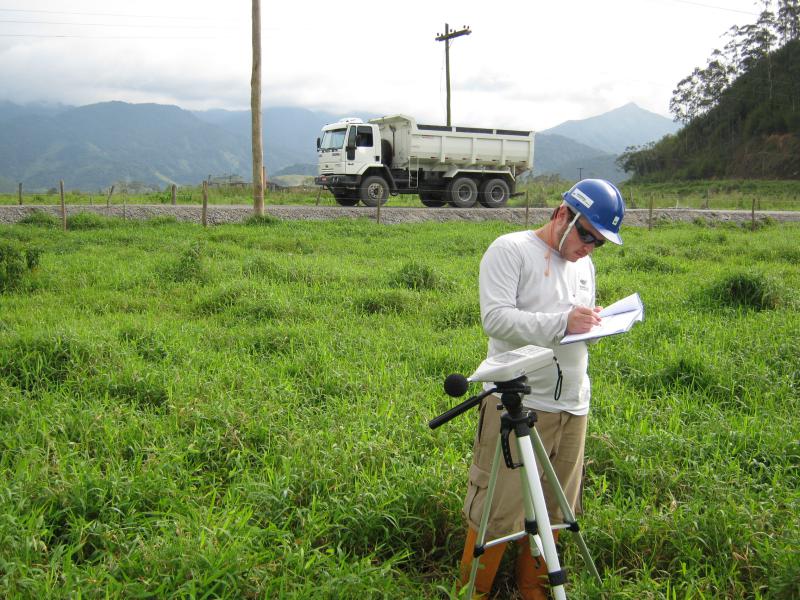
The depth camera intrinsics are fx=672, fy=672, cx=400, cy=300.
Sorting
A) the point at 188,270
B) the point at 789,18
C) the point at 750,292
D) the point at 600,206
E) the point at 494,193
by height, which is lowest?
the point at 750,292

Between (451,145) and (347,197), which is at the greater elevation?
(451,145)

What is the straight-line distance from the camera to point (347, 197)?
21453 millimetres

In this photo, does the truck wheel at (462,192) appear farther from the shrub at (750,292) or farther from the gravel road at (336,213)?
the shrub at (750,292)

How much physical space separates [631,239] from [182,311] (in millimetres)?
11816

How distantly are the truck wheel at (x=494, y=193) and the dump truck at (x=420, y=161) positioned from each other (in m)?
0.03

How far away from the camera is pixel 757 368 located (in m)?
5.19

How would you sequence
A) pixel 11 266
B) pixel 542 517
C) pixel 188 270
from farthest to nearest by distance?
1. pixel 188 270
2. pixel 11 266
3. pixel 542 517

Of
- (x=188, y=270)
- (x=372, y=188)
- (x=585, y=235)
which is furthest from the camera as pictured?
(x=372, y=188)

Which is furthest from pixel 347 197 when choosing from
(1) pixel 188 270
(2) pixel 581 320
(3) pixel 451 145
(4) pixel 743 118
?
(4) pixel 743 118

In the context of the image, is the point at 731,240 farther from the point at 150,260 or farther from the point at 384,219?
the point at 150,260

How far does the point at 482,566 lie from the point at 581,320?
1056 mm

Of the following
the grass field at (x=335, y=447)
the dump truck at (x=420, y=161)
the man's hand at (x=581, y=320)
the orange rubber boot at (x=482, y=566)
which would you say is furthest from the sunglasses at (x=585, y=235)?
the dump truck at (x=420, y=161)

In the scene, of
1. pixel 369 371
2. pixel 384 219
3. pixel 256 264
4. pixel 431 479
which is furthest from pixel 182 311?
pixel 384 219

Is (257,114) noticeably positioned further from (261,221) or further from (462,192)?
(462,192)
